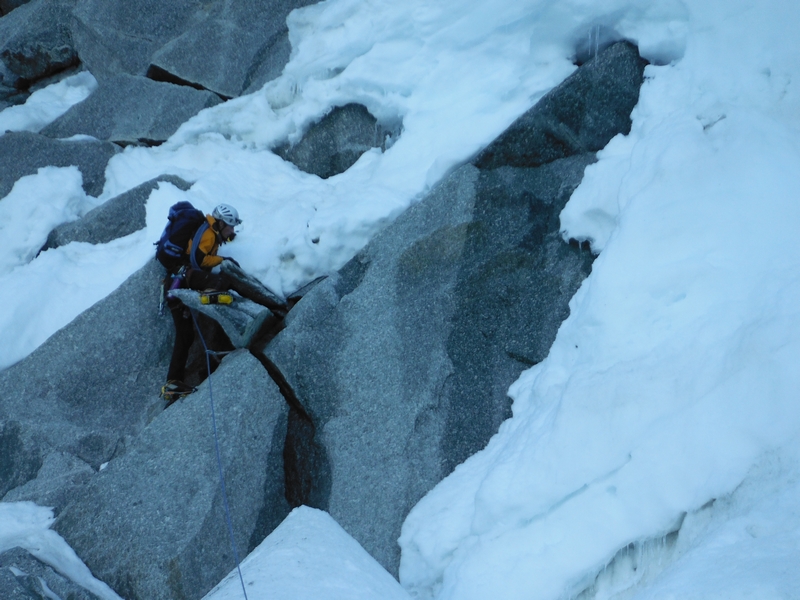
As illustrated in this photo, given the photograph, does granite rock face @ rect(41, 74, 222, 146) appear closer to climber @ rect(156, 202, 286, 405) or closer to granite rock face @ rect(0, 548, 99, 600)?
climber @ rect(156, 202, 286, 405)

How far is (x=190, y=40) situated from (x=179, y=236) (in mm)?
4959

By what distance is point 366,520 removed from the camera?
497 centimetres

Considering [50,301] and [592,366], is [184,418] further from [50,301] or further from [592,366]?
[592,366]

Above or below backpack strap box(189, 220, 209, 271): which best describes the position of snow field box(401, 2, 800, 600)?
below

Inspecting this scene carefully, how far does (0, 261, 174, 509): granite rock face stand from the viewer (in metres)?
5.81

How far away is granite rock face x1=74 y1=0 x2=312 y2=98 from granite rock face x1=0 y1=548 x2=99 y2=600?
21.8 feet

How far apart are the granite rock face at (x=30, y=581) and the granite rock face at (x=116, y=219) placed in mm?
3975

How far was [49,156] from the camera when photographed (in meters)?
8.80

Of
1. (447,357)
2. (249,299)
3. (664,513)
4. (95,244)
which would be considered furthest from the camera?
(95,244)

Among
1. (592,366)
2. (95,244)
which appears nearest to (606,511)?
(592,366)

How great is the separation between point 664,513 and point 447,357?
7.68 ft

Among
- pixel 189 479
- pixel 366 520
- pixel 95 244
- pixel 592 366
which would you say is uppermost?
pixel 95 244

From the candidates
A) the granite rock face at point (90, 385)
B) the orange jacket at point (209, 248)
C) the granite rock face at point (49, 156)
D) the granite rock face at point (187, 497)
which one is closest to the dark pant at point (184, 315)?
the orange jacket at point (209, 248)

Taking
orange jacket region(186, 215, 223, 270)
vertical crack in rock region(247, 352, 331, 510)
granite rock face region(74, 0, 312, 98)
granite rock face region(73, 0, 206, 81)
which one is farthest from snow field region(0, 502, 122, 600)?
granite rock face region(73, 0, 206, 81)
